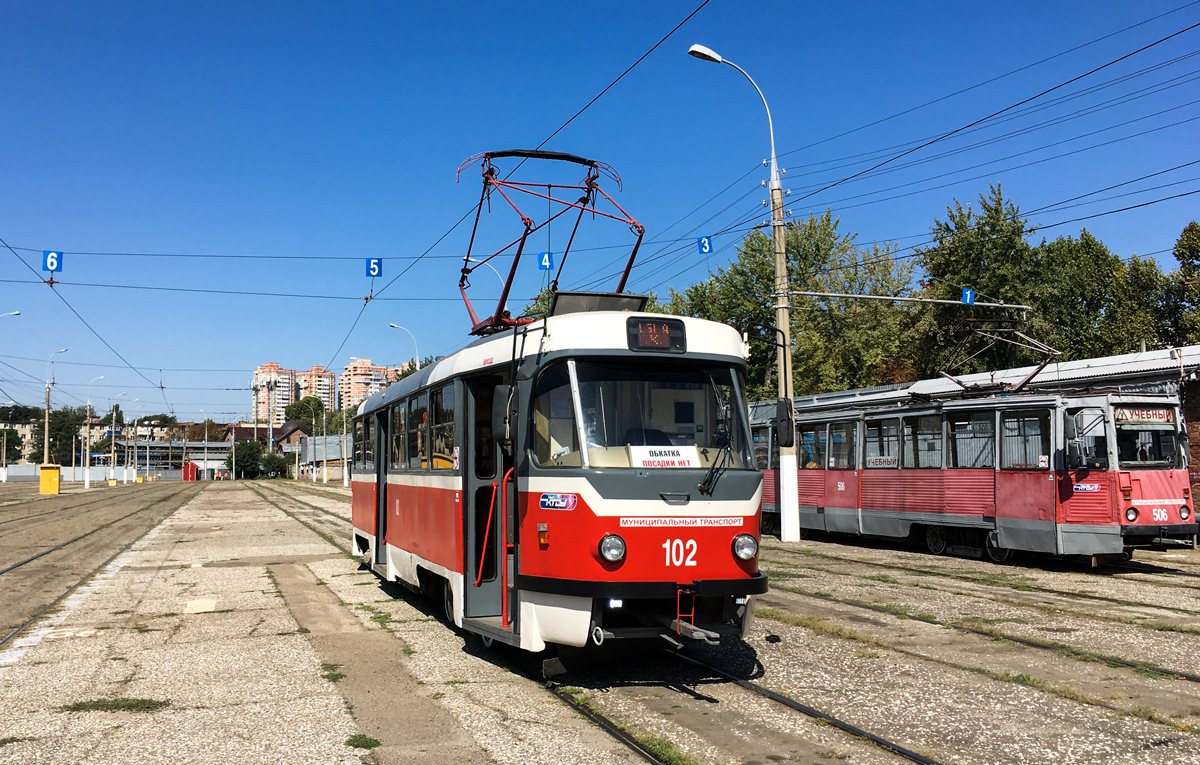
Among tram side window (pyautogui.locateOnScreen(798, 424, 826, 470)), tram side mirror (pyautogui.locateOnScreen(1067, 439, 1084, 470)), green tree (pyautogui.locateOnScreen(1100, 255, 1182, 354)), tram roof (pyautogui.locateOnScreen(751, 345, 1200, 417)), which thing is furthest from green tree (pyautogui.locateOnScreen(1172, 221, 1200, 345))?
tram side mirror (pyautogui.locateOnScreen(1067, 439, 1084, 470))

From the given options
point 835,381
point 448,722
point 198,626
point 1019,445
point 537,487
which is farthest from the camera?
point 835,381

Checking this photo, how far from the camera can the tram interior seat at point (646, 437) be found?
286 inches

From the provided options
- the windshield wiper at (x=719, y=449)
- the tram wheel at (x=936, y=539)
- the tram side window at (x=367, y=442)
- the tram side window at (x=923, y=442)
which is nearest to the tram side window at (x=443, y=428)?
the windshield wiper at (x=719, y=449)

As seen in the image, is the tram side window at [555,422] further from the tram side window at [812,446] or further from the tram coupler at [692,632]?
the tram side window at [812,446]

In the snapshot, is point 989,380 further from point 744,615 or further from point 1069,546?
point 744,615

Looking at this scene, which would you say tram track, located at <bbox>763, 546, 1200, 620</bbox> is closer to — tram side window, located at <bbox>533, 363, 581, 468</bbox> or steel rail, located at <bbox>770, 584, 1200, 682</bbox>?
steel rail, located at <bbox>770, 584, 1200, 682</bbox>

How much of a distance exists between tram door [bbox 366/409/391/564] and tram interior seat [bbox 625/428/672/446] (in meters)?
6.45

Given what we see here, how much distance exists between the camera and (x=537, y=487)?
290 inches

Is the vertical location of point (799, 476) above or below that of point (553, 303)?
below

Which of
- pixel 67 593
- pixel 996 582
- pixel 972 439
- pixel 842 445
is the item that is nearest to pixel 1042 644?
pixel 996 582

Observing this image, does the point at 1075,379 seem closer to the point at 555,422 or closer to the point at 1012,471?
the point at 1012,471

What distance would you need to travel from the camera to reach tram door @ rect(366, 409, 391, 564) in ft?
42.8

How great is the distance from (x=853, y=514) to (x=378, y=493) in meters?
11.3

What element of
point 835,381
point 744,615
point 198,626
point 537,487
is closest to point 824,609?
point 744,615
